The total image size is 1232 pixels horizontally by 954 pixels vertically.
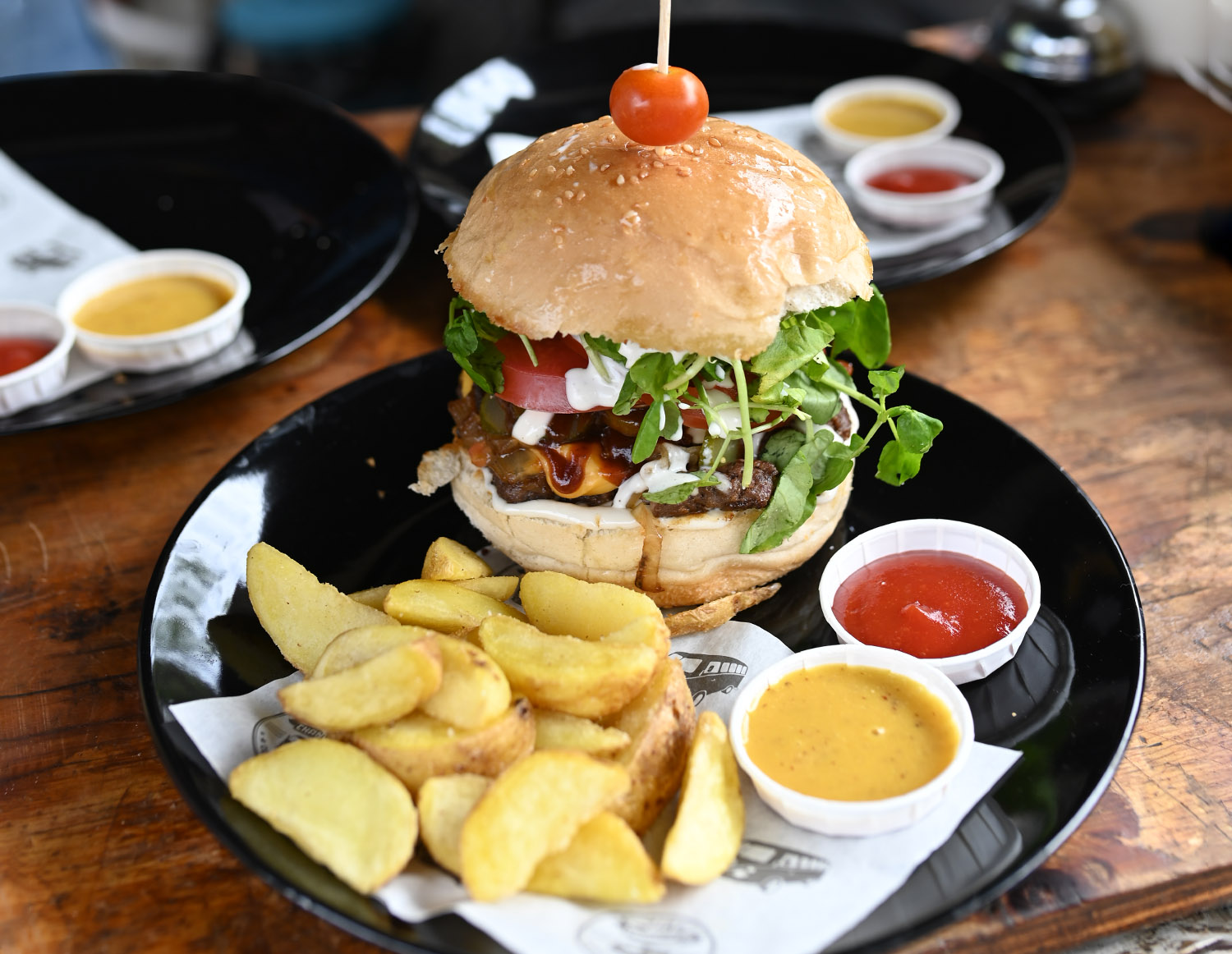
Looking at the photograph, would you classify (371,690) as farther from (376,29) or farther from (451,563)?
(376,29)

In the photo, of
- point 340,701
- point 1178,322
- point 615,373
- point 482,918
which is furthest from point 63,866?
point 1178,322

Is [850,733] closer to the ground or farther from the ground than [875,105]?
closer to the ground

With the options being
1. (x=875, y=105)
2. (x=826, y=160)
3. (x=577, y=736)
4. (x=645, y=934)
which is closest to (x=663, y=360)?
(x=577, y=736)

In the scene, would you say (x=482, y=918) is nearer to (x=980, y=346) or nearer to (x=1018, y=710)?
(x=1018, y=710)

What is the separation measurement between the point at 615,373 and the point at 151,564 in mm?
1350

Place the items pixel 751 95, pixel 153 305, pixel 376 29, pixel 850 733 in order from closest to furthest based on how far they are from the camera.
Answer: pixel 850 733
pixel 153 305
pixel 751 95
pixel 376 29

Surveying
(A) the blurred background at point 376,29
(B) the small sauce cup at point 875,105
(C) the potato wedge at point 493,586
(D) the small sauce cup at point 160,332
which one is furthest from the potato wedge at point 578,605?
(A) the blurred background at point 376,29

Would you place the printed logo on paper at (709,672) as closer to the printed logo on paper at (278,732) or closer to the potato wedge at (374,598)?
the potato wedge at (374,598)

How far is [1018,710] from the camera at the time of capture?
2299 mm

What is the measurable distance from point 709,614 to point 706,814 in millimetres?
685

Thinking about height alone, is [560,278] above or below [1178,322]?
above

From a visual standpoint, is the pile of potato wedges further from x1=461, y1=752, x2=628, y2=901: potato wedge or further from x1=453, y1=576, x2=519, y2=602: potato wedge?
x1=453, y1=576, x2=519, y2=602: potato wedge

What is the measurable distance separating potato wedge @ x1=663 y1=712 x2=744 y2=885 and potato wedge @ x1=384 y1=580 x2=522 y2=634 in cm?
55

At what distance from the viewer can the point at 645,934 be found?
184cm
